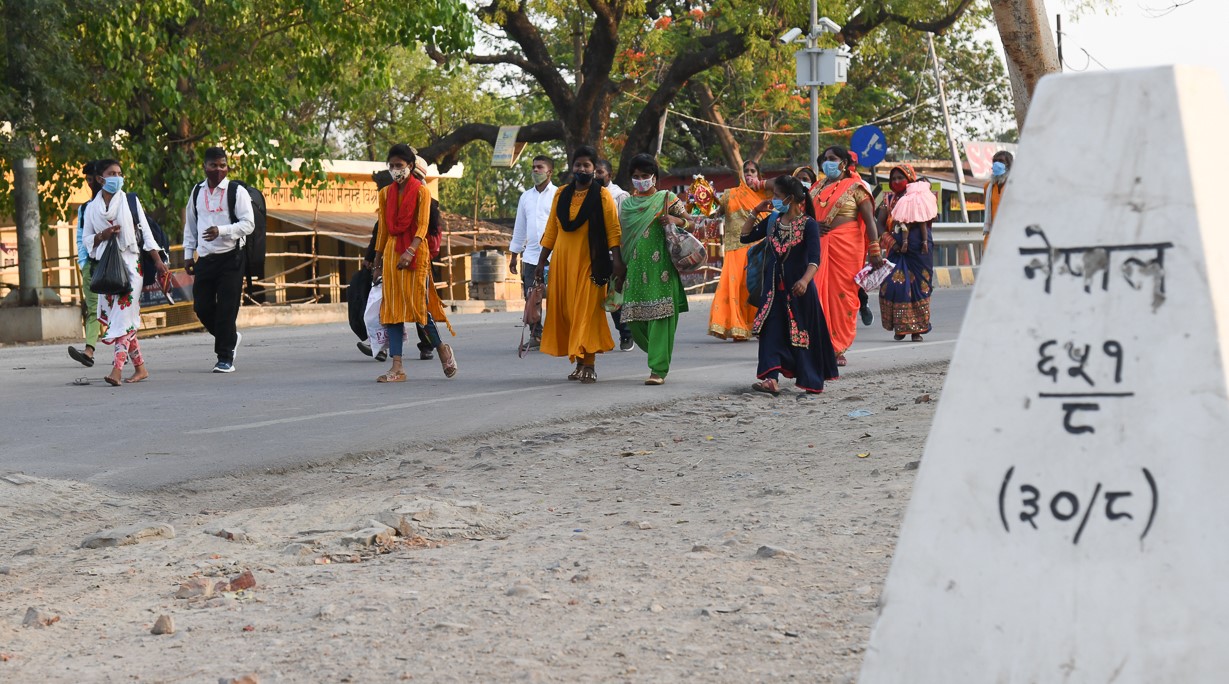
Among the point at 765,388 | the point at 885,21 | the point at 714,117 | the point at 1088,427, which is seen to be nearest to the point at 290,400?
the point at 765,388

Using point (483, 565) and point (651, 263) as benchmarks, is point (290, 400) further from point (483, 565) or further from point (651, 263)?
point (483, 565)

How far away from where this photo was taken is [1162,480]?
275 cm

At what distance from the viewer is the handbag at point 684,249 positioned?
10.2 m

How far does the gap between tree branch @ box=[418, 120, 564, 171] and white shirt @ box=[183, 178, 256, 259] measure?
18909 millimetres

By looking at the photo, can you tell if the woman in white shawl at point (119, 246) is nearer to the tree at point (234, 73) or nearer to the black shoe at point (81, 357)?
the black shoe at point (81, 357)

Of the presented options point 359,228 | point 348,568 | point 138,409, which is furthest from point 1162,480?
point 359,228

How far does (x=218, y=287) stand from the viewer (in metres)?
11.8

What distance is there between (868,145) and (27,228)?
43.5 feet

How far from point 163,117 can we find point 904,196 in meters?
11.1

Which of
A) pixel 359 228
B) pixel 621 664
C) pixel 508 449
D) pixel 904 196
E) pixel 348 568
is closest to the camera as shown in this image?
pixel 621 664

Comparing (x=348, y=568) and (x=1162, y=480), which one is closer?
(x=1162, y=480)

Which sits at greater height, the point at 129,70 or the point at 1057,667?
the point at 129,70

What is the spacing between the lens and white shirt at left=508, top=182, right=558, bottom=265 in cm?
1437

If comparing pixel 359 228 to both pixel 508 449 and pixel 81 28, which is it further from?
pixel 508 449
